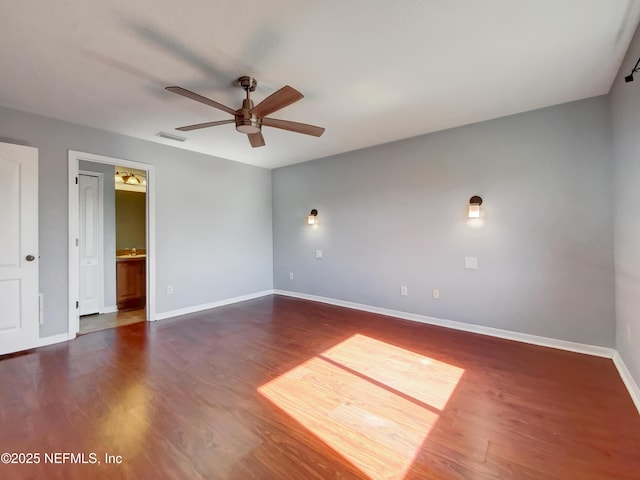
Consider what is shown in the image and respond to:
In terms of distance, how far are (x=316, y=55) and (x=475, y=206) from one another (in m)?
2.49

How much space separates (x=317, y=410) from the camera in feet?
6.63

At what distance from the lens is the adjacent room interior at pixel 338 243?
1731 mm

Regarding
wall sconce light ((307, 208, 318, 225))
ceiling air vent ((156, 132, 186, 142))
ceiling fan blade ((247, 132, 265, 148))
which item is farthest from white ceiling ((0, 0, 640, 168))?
wall sconce light ((307, 208, 318, 225))

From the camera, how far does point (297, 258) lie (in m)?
5.50

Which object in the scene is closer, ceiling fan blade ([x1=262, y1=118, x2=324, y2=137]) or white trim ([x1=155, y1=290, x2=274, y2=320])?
ceiling fan blade ([x1=262, y1=118, x2=324, y2=137])

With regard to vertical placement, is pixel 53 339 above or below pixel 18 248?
below

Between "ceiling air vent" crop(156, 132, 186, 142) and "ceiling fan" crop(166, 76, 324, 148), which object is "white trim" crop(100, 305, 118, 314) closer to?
"ceiling air vent" crop(156, 132, 186, 142)

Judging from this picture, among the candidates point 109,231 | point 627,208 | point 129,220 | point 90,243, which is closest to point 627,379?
point 627,208

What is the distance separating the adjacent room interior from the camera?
1.73m

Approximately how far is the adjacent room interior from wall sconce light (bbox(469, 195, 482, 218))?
21mm

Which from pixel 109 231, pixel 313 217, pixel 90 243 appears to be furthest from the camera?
pixel 313 217

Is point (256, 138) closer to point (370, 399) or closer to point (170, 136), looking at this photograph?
point (170, 136)

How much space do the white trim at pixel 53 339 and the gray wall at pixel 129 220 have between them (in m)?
2.72

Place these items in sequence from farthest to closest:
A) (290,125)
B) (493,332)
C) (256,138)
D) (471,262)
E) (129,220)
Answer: (129,220)
(471,262)
(493,332)
(256,138)
(290,125)
